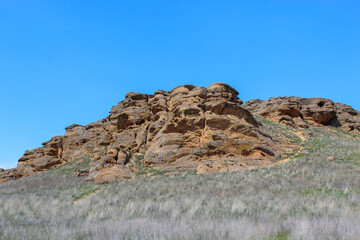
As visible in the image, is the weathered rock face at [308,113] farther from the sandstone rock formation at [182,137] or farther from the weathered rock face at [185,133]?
the weathered rock face at [185,133]

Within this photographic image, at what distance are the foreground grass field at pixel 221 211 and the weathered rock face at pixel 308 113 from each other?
26004mm

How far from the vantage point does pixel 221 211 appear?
8.61m

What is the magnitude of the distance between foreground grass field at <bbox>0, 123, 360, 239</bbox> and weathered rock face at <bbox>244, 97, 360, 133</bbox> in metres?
26.0

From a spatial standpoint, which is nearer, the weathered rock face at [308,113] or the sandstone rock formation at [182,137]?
the sandstone rock formation at [182,137]

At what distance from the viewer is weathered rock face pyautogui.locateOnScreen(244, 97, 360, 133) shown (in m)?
44.5

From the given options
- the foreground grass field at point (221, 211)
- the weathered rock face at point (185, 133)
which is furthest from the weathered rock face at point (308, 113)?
the foreground grass field at point (221, 211)

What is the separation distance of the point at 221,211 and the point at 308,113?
45970 millimetres

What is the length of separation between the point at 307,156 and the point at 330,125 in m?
31.4

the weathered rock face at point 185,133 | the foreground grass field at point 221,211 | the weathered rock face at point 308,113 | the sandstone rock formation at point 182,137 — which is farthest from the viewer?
the weathered rock face at point 308,113

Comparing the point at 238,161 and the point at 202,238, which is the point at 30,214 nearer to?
the point at 202,238

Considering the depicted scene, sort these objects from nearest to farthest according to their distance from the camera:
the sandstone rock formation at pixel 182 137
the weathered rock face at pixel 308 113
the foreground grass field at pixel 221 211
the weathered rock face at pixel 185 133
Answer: the foreground grass field at pixel 221 211 < the sandstone rock formation at pixel 182 137 < the weathered rock face at pixel 185 133 < the weathered rock face at pixel 308 113

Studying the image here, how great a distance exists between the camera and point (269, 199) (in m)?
10.3

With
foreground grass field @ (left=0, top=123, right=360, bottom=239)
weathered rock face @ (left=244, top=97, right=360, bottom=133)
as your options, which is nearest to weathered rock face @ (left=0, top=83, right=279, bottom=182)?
foreground grass field @ (left=0, top=123, right=360, bottom=239)

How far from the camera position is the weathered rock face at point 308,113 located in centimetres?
4453
